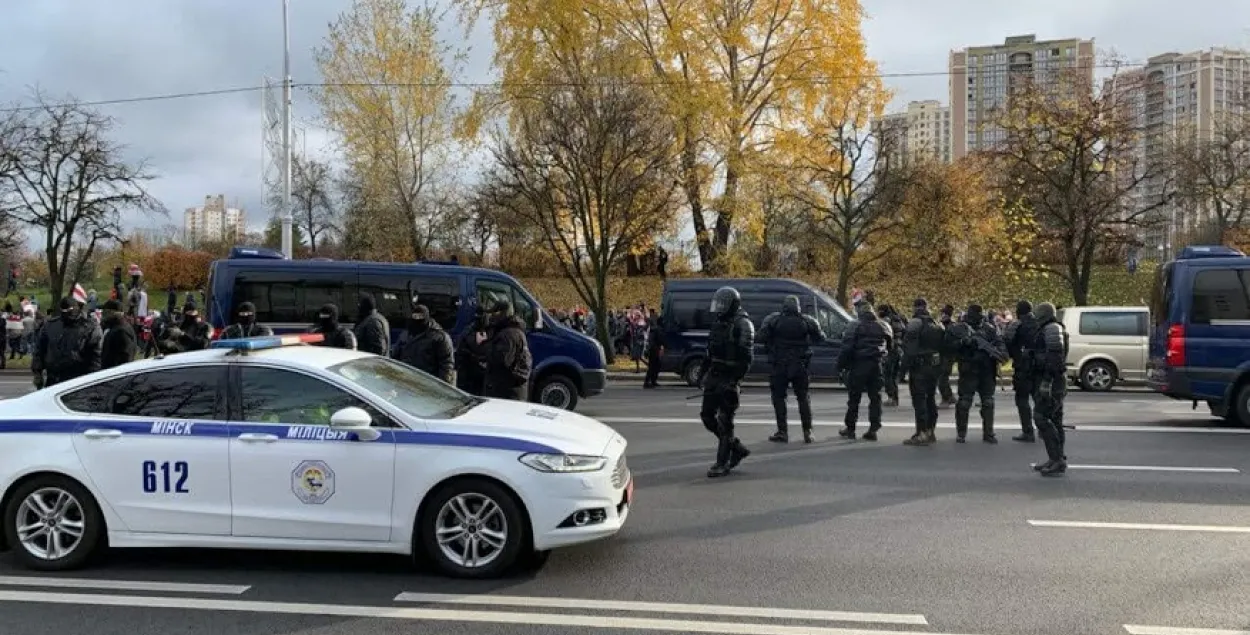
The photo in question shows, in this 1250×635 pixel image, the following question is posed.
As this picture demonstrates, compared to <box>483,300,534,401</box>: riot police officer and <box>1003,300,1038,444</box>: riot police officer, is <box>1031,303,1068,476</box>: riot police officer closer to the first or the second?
<box>1003,300,1038,444</box>: riot police officer

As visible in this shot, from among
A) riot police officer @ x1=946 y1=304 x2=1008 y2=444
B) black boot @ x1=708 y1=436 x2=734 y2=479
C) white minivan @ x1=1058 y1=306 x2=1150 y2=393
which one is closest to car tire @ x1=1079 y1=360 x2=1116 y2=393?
white minivan @ x1=1058 y1=306 x2=1150 y2=393

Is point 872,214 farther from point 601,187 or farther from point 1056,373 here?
point 1056,373

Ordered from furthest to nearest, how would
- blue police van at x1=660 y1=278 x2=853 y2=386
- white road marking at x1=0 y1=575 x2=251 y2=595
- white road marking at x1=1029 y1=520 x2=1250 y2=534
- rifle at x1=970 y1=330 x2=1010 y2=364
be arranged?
blue police van at x1=660 y1=278 x2=853 y2=386
rifle at x1=970 y1=330 x2=1010 y2=364
white road marking at x1=1029 y1=520 x2=1250 y2=534
white road marking at x1=0 y1=575 x2=251 y2=595

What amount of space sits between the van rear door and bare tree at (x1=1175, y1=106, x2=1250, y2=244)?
→ 2447 cm

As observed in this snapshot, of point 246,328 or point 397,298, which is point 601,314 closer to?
point 397,298

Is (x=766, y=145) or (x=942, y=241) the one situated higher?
(x=766, y=145)

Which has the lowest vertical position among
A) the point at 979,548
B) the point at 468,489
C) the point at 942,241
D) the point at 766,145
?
the point at 979,548

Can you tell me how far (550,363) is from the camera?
13.4 meters

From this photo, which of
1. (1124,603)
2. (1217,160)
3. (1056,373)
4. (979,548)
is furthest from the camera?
(1217,160)

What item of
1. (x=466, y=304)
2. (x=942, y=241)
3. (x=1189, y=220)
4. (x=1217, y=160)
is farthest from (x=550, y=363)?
(x=1189, y=220)

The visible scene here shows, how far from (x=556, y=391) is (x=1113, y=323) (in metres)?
11.9

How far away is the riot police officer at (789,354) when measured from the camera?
10961 mm

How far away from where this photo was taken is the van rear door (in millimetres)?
12227

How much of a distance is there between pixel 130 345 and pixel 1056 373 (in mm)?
9680
